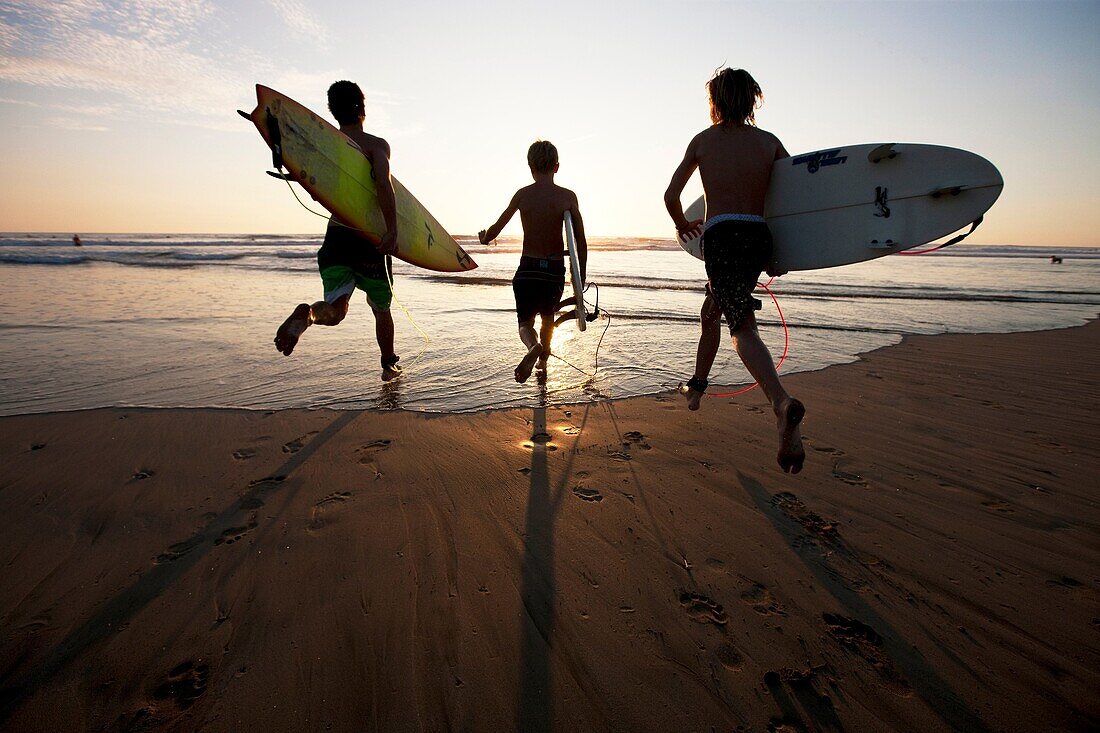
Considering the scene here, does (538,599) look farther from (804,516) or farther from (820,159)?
(820,159)

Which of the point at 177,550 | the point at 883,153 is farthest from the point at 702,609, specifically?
the point at 883,153

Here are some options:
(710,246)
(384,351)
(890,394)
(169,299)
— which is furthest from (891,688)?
(169,299)

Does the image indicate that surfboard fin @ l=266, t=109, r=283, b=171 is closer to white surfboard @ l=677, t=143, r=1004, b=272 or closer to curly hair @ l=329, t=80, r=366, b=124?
curly hair @ l=329, t=80, r=366, b=124

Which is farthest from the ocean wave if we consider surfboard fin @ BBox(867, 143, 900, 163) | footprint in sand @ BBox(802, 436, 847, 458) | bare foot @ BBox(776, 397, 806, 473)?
bare foot @ BBox(776, 397, 806, 473)

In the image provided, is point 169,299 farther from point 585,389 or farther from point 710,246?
point 710,246

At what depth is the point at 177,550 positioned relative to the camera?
1.96 meters

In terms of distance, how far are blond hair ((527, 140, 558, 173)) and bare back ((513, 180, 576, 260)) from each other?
116mm

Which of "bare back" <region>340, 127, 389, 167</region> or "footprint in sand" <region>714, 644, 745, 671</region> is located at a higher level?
"bare back" <region>340, 127, 389, 167</region>

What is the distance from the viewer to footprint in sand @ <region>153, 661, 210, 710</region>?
1381 millimetres

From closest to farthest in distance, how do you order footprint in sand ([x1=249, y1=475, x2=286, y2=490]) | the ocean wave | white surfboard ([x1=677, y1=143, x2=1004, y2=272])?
1. footprint in sand ([x1=249, y1=475, x2=286, y2=490])
2. white surfboard ([x1=677, y1=143, x2=1004, y2=272])
3. the ocean wave

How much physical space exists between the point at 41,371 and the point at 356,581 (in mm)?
4172

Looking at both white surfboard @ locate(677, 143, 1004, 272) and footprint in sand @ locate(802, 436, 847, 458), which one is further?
white surfboard @ locate(677, 143, 1004, 272)

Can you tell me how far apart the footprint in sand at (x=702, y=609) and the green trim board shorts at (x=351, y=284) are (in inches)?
135

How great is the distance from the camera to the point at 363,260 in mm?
4207
